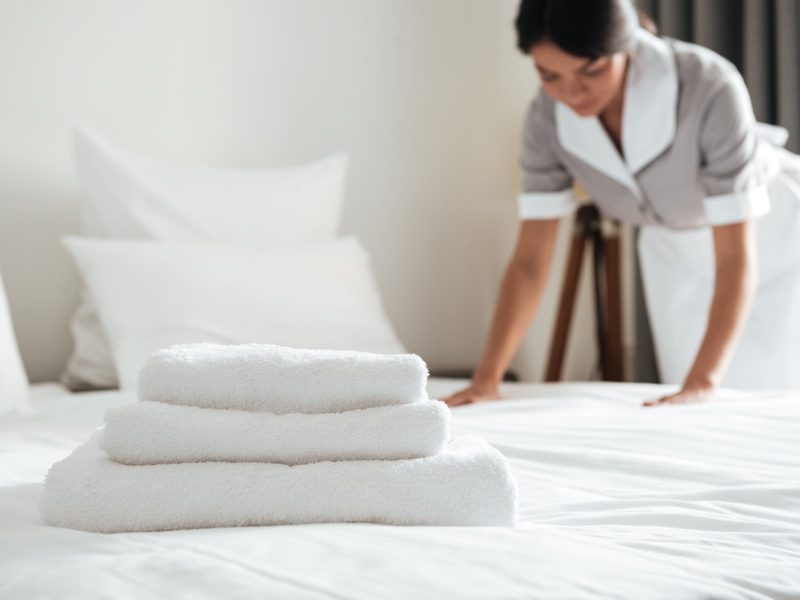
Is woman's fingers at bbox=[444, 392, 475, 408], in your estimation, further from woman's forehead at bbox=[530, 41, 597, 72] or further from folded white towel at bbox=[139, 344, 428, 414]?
folded white towel at bbox=[139, 344, 428, 414]

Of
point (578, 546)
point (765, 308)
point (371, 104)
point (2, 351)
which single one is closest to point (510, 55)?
point (371, 104)

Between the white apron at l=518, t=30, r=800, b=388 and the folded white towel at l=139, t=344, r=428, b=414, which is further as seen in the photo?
the white apron at l=518, t=30, r=800, b=388

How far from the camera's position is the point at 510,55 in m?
2.96

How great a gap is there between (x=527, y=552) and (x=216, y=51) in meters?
1.96

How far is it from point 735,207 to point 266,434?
1.29 m

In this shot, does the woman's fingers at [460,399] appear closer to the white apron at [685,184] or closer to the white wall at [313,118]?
the white apron at [685,184]

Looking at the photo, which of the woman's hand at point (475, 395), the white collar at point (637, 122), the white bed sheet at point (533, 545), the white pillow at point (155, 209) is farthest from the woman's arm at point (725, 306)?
the white pillow at point (155, 209)

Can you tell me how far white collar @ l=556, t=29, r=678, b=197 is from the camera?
6.35ft

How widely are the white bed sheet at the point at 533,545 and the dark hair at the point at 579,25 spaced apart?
82 centimetres

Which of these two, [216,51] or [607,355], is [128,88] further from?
[607,355]

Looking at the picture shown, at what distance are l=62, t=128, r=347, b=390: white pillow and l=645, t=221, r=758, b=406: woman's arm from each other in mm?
874

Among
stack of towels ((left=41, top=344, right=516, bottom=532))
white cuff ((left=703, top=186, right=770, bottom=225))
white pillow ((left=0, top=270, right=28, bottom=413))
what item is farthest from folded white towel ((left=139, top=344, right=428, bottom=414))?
white cuff ((left=703, top=186, right=770, bottom=225))

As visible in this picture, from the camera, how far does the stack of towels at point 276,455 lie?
761mm

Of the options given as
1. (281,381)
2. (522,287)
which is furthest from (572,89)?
(281,381)
